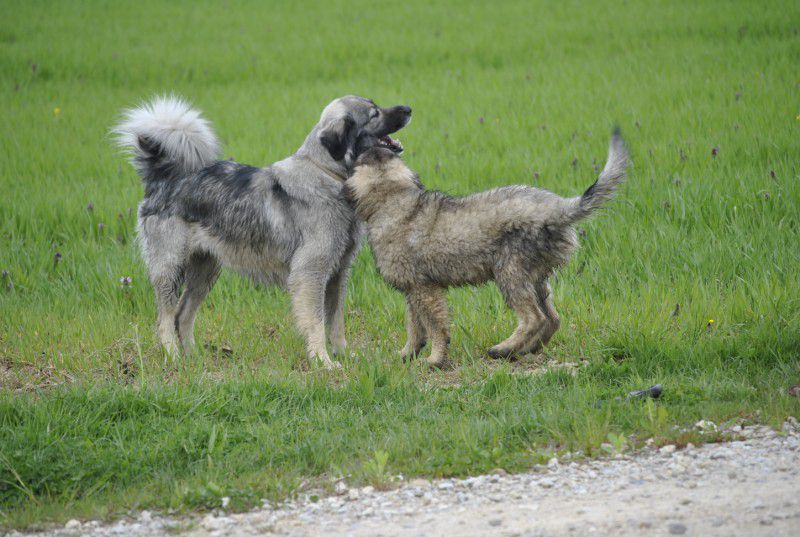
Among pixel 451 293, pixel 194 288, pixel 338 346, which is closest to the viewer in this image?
pixel 338 346

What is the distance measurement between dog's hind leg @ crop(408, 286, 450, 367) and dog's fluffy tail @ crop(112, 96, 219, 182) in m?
2.01

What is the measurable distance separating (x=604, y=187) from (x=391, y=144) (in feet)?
5.47

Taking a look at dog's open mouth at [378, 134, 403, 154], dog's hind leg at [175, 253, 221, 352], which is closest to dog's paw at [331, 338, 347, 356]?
dog's hind leg at [175, 253, 221, 352]

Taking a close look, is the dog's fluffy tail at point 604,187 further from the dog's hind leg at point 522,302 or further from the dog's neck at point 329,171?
the dog's neck at point 329,171

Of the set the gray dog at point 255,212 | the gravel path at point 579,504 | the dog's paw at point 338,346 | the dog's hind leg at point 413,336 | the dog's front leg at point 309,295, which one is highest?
the gray dog at point 255,212

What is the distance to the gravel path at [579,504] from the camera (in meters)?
3.19

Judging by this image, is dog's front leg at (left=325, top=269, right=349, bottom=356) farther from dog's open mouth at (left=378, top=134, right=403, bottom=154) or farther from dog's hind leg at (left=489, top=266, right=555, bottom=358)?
dog's hind leg at (left=489, top=266, right=555, bottom=358)

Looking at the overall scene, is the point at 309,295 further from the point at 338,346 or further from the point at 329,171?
the point at 329,171

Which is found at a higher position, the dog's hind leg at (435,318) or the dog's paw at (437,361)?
the dog's hind leg at (435,318)

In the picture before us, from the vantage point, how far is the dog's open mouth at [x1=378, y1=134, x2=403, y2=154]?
6055 mm

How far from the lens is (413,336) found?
576cm

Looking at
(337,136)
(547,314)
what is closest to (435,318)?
(547,314)

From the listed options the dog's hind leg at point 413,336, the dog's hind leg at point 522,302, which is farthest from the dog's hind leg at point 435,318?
the dog's hind leg at point 522,302

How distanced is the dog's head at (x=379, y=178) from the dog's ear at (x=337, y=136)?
0.77ft
